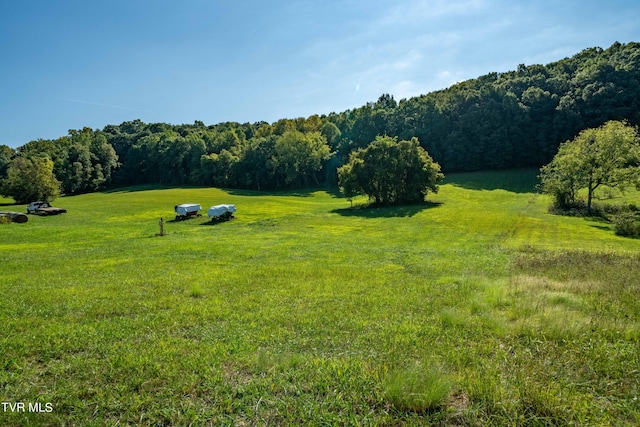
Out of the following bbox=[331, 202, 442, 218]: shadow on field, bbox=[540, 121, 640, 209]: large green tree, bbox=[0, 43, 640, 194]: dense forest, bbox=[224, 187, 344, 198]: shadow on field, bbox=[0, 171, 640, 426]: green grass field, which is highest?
bbox=[0, 43, 640, 194]: dense forest

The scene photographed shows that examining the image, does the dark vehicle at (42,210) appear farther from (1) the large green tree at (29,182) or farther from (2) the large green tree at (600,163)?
(2) the large green tree at (600,163)

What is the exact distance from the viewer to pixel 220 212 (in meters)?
40.2

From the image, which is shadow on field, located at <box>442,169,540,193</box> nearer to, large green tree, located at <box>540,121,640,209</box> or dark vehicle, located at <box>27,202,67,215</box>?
large green tree, located at <box>540,121,640,209</box>

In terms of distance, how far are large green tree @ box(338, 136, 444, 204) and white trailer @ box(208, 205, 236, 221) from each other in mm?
21089

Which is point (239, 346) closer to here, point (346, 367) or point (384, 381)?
point (346, 367)

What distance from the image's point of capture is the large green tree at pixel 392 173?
53.2 meters

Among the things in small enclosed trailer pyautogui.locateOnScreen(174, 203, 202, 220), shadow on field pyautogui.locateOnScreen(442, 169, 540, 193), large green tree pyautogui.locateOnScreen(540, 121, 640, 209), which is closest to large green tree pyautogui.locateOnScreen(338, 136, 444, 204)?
large green tree pyautogui.locateOnScreen(540, 121, 640, 209)

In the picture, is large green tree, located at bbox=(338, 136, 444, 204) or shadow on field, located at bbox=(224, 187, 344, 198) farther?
shadow on field, located at bbox=(224, 187, 344, 198)

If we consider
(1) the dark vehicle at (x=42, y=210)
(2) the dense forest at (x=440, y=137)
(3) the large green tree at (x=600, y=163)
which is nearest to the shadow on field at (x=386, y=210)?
(3) the large green tree at (x=600, y=163)

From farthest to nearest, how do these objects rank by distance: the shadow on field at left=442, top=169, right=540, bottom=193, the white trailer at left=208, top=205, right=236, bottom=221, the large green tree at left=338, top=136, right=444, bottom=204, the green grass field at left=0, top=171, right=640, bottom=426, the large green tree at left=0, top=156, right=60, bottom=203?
the shadow on field at left=442, top=169, right=540, bottom=193, the large green tree at left=0, top=156, right=60, bottom=203, the large green tree at left=338, top=136, right=444, bottom=204, the white trailer at left=208, top=205, right=236, bottom=221, the green grass field at left=0, top=171, right=640, bottom=426

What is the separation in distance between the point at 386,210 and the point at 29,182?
60119mm

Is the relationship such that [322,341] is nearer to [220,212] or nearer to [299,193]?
[220,212]

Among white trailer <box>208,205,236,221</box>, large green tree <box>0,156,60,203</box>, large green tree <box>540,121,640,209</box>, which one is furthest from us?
large green tree <box>0,156,60,203</box>

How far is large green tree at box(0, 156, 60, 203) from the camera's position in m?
58.3
